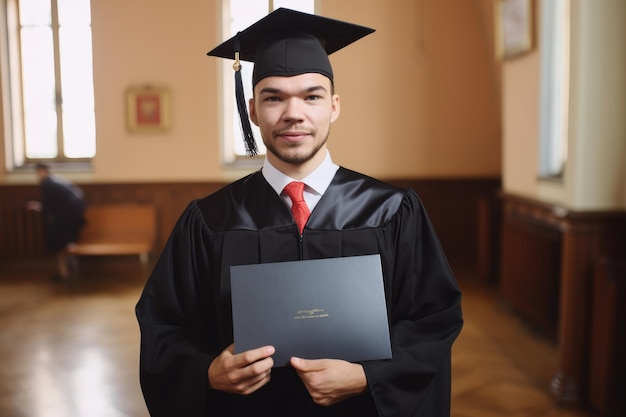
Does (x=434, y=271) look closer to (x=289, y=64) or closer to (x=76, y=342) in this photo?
(x=289, y=64)

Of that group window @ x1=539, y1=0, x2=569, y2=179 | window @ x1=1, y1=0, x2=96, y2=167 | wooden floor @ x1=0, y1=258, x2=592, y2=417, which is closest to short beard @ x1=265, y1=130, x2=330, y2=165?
wooden floor @ x1=0, y1=258, x2=592, y2=417

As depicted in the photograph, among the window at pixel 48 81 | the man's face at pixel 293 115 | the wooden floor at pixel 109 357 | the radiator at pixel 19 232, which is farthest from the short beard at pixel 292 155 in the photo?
the radiator at pixel 19 232

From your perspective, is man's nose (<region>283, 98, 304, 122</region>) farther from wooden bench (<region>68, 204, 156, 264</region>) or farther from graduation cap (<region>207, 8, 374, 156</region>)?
wooden bench (<region>68, 204, 156, 264</region>)

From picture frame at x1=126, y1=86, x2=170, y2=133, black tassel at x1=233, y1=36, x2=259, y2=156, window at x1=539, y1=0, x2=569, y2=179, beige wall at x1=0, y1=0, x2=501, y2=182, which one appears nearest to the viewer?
black tassel at x1=233, y1=36, x2=259, y2=156

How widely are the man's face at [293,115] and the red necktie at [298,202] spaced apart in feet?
0.20

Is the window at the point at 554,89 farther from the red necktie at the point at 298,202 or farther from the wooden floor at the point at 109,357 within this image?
the red necktie at the point at 298,202

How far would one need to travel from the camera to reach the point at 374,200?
1671 millimetres

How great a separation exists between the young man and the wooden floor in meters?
2.23

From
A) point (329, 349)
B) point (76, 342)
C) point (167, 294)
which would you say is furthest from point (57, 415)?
point (329, 349)

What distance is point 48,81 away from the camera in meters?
8.50

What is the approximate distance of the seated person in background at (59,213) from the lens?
7527mm

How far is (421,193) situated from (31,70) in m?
5.65

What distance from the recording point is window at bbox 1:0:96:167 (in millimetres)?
8352

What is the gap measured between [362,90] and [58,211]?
4176mm
